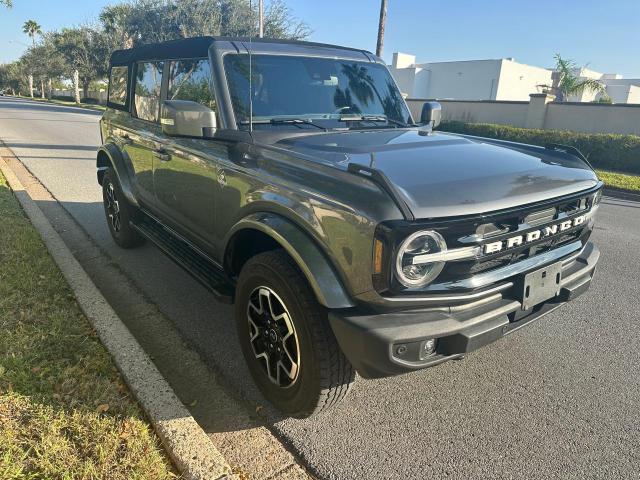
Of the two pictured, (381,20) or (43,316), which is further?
(381,20)

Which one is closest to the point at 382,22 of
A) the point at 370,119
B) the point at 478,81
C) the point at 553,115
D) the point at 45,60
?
the point at 553,115

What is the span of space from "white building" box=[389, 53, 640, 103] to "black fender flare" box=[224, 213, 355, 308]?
157 feet

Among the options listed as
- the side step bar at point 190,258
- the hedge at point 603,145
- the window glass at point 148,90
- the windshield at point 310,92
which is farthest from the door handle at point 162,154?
the hedge at point 603,145

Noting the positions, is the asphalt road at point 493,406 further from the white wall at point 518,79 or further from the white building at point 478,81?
the white wall at point 518,79

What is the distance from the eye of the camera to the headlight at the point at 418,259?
211 centimetres

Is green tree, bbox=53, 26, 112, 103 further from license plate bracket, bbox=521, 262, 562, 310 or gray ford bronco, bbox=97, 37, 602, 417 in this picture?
license plate bracket, bbox=521, 262, 562, 310

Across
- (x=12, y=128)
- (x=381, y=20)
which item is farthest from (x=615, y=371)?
(x=12, y=128)

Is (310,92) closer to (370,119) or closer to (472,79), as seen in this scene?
(370,119)

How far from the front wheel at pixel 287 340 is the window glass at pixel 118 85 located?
319 cm

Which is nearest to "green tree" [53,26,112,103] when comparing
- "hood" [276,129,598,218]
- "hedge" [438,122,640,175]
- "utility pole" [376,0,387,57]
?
"utility pole" [376,0,387,57]

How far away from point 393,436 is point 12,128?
20.9m

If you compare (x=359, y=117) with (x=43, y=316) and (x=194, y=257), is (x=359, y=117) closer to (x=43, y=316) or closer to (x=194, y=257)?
(x=194, y=257)

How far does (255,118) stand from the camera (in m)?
3.25

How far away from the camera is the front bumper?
2.12 meters
